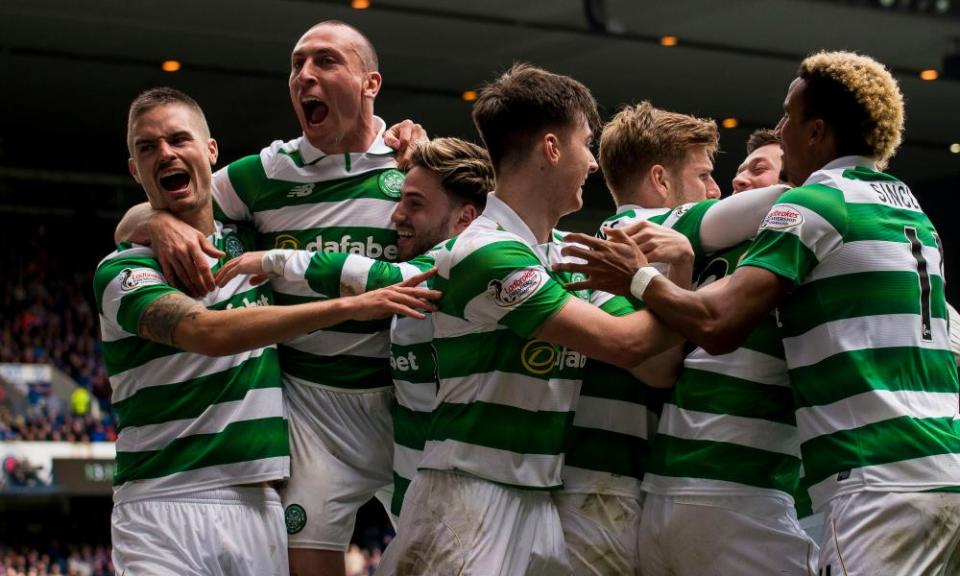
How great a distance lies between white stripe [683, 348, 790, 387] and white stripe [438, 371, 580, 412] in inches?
19.0

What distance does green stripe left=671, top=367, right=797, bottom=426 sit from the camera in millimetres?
4016

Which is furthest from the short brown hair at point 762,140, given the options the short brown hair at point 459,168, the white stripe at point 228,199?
the white stripe at point 228,199

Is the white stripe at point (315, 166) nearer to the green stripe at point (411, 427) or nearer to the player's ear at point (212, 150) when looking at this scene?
the player's ear at point (212, 150)

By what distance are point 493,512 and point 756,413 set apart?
2.83 feet

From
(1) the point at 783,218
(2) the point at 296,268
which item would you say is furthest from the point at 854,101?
(2) the point at 296,268

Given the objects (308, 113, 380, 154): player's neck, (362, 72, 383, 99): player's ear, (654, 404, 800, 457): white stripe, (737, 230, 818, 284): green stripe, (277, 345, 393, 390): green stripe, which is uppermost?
(362, 72, 383, 99): player's ear

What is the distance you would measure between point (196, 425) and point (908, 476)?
2.33 m

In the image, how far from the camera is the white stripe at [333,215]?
4973mm

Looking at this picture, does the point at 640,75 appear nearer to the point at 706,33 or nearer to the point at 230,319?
the point at 706,33

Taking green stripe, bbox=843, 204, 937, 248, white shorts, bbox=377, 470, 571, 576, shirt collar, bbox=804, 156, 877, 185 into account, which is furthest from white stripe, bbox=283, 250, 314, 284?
green stripe, bbox=843, 204, 937, 248

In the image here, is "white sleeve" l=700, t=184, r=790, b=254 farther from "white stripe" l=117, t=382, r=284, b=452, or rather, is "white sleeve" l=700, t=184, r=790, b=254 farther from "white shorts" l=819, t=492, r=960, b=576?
"white stripe" l=117, t=382, r=284, b=452

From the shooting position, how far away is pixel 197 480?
4.51 metres

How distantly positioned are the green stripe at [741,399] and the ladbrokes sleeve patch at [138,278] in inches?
73.3

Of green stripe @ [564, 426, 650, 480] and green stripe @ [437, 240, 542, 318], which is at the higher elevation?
green stripe @ [437, 240, 542, 318]
